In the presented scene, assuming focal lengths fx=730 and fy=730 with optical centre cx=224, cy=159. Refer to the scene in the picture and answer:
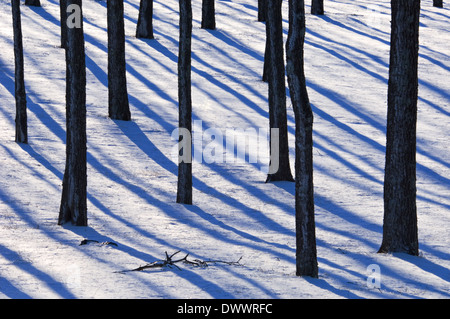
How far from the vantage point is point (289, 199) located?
15.9m

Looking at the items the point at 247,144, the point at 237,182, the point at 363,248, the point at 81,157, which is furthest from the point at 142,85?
the point at 363,248

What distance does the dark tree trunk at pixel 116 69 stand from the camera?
782 inches

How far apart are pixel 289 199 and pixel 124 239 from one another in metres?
5.05

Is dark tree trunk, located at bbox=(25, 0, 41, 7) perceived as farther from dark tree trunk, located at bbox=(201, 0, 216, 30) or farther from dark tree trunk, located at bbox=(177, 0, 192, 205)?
dark tree trunk, located at bbox=(177, 0, 192, 205)

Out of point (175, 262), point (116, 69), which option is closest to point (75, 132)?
point (175, 262)

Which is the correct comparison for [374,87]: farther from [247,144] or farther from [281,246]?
[281,246]

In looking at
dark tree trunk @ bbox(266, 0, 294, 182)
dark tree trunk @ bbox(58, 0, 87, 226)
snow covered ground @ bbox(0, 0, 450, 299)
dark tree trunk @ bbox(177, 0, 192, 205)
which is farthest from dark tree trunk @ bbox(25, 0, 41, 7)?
dark tree trunk @ bbox(58, 0, 87, 226)

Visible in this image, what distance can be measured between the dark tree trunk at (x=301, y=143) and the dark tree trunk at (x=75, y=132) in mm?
Answer: 4053

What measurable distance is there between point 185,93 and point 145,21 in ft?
44.9

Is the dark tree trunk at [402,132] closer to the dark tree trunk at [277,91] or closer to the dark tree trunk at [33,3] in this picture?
the dark tree trunk at [277,91]

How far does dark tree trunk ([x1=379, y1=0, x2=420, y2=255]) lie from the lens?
11430 mm

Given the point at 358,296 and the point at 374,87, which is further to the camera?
the point at 374,87

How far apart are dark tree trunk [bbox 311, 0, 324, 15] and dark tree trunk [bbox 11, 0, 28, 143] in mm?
19243

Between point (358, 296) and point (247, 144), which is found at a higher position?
point (358, 296)
